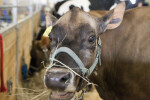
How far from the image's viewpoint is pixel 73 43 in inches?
62.4

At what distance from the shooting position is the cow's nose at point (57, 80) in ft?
4.50

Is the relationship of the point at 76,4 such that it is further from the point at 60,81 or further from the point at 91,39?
the point at 60,81

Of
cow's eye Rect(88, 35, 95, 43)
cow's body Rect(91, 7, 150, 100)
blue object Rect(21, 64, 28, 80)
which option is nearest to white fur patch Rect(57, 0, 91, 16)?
cow's body Rect(91, 7, 150, 100)

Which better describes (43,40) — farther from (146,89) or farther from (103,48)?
(146,89)

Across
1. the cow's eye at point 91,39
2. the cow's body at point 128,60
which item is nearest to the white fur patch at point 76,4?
the cow's body at point 128,60

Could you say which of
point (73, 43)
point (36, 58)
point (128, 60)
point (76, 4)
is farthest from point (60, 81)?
point (36, 58)

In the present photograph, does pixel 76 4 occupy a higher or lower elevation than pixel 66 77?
higher

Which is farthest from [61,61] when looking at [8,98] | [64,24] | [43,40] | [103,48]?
[43,40]

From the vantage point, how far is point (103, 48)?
7.05 feet

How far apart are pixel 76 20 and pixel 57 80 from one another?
61cm

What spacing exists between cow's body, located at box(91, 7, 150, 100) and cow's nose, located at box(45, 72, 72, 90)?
752 mm

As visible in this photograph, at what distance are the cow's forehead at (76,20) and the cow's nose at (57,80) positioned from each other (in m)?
0.46

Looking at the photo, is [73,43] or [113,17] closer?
[73,43]

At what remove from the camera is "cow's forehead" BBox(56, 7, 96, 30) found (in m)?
1.68
